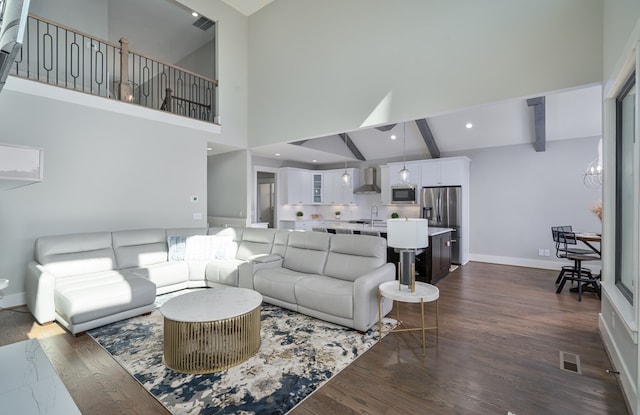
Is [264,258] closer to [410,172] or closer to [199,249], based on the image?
[199,249]

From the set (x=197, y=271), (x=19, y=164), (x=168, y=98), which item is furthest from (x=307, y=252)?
(x=168, y=98)

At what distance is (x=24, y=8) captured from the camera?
2.77 feet

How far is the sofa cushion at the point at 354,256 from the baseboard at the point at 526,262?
4.40m

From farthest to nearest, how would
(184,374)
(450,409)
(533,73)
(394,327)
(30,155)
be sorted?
(533,73), (394,327), (184,374), (450,409), (30,155)

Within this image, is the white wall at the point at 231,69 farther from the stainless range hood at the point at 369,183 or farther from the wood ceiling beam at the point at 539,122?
the wood ceiling beam at the point at 539,122

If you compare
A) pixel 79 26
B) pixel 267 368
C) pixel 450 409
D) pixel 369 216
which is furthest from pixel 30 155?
pixel 369 216

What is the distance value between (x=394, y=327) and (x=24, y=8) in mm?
3439

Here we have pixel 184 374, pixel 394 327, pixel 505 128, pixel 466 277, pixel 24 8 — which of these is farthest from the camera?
pixel 505 128

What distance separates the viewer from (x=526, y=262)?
6.27 metres

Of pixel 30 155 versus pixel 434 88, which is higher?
pixel 434 88

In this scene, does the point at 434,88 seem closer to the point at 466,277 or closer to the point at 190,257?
the point at 466,277

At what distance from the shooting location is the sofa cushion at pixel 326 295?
3.08m

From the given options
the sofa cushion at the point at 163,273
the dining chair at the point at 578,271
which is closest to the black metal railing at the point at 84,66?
the sofa cushion at the point at 163,273

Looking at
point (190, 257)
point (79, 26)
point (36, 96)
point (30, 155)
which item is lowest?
point (190, 257)
